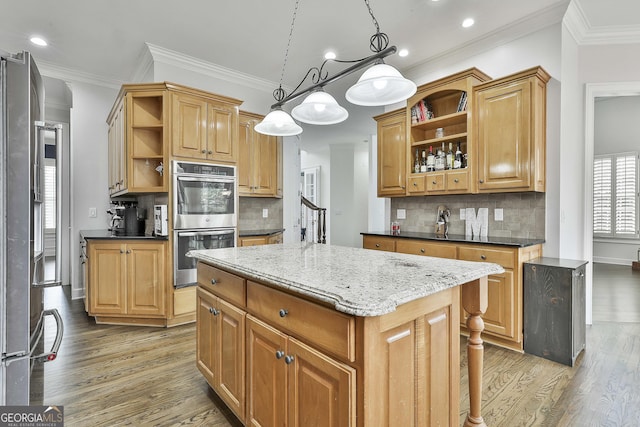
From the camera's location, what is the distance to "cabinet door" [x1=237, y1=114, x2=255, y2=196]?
Result: 4250mm

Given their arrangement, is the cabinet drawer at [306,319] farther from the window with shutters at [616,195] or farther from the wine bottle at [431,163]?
the window with shutters at [616,195]

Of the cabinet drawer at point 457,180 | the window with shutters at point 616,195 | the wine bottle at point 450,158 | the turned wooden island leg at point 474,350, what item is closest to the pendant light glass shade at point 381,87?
the turned wooden island leg at point 474,350

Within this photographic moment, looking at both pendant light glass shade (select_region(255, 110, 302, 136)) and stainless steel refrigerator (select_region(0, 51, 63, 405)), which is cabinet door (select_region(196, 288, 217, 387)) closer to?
stainless steel refrigerator (select_region(0, 51, 63, 405))

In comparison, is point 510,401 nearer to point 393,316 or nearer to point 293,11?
point 393,316

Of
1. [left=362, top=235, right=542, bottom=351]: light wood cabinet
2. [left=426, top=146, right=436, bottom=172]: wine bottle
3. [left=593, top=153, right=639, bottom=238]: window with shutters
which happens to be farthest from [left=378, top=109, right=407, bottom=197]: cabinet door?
[left=593, top=153, right=639, bottom=238]: window with shutters

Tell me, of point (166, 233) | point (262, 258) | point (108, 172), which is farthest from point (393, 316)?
point (108, 172)

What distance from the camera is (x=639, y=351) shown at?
2.64 metres

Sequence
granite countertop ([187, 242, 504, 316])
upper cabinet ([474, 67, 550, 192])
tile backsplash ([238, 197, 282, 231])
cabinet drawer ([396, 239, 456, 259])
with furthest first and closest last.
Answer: tile backsplash ([238, 197, 282, 231]), cabinet drawer ([396, 239, 456, 259]), upper cabinet ([474, 67, 550, 192]), granite countertop ([187, 242, 504, 316])

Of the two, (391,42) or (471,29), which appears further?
(391,42)

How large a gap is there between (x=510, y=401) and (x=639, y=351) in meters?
1.56

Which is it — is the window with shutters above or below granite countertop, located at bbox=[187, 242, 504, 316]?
above

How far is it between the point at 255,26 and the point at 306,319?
3115mm

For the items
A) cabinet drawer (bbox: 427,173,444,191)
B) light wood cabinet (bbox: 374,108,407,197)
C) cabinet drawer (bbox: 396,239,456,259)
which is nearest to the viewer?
cabinet drawer (bbox: 396,239,456,259)

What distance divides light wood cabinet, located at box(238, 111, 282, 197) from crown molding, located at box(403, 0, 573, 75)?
2.25 m
